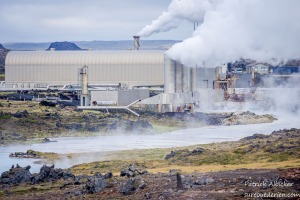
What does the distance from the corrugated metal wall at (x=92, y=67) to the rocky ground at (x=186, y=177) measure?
176 feet

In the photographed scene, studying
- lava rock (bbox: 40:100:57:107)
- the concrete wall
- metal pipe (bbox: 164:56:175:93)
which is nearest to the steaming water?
metal pipe (bbox: 164:56:175:93)

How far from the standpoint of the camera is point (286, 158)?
174 feet

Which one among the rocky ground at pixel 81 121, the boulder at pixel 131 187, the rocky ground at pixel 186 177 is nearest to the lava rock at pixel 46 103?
the rocky ground at pixel 81 121

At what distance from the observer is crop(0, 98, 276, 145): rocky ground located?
83938 mm

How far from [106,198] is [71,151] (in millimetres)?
29261

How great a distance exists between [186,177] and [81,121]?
160 feet

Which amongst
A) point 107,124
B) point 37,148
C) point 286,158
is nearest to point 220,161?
point 286,158

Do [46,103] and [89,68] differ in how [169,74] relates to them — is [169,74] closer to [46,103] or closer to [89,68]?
[46,103]

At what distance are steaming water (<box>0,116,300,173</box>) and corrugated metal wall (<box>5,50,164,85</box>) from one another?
2925 centimetres

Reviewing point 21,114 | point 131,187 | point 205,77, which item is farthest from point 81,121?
point 131,187

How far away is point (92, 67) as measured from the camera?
395ft

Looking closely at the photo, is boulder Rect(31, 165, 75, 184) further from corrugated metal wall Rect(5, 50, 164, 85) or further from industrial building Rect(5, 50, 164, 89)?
corrugated metal wall Rect(5, 50, 164, 85)

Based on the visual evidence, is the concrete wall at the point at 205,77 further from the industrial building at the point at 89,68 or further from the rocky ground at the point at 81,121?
the rocky ground at the point at 81,121

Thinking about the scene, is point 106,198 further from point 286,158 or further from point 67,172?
point 286,158
